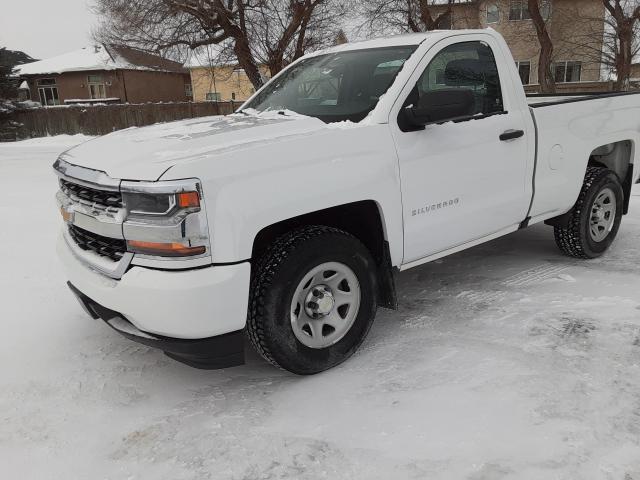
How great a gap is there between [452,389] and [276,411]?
0.94 m

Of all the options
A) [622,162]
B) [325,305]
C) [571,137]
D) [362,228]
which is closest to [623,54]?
[622,162]

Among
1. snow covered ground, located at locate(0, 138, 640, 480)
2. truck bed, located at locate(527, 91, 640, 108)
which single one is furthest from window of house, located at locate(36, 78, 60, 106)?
snow covered ground, located at locate(0, 138, 640, 480)

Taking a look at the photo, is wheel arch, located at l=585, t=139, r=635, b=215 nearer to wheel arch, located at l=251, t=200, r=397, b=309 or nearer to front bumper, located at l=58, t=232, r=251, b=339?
wheel arch, located at l=251, t=200, r=397, b=309

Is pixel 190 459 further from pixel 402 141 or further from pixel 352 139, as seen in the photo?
pixel 402 141

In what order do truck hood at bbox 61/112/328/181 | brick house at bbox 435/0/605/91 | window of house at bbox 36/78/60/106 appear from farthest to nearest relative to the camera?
window of house at bbox 36/78/60/106 < brick house at bbox 435/0/605/91 < truck hood at bbox 61/112/328/181

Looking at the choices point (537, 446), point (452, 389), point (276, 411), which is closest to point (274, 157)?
point (276, 411)

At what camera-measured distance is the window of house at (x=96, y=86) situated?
4191 centimetres

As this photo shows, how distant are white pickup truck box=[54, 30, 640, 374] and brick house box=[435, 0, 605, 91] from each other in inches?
1003

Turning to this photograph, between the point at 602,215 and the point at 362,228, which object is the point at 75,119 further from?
the point at 362,228

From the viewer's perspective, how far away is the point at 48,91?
44062 mm

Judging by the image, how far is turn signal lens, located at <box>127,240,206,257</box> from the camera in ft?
8.55

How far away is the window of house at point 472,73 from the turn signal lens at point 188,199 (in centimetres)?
190

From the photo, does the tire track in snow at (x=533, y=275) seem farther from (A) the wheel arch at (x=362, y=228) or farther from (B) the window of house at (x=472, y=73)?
(A) the wheel arch at (x=362, y=228)

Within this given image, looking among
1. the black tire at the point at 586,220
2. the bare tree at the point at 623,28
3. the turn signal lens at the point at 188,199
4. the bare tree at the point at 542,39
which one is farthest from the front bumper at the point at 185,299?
the bare tree at the point at 623,28
